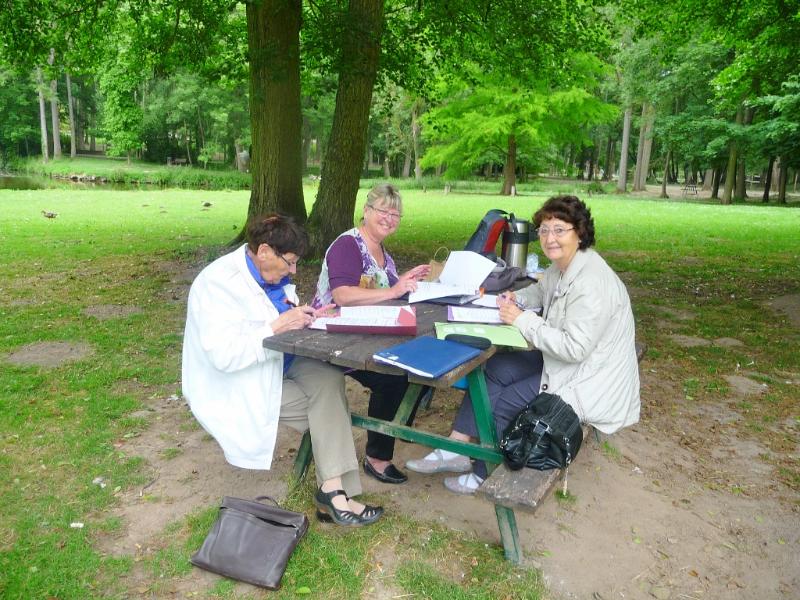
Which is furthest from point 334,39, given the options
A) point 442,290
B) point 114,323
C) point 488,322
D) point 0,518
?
point 0,518

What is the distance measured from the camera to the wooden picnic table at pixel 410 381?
2498 millimetres

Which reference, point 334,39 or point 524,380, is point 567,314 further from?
point 334,39

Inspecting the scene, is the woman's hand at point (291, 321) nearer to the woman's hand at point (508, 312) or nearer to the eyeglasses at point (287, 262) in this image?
the eyeglasses at point (287, 262)

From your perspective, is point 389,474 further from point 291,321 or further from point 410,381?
point 291,321

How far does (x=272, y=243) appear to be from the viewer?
9.29 ft

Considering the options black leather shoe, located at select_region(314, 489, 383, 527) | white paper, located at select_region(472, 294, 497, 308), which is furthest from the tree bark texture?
black leather shoe, located at select_region(314, 489, 383, 527)

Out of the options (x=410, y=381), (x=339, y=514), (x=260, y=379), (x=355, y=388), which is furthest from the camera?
(x=355, y=388)

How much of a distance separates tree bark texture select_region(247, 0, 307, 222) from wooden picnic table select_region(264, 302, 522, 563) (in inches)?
220

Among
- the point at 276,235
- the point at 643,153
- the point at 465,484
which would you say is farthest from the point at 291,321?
the point at 643,153

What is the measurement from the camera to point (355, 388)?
483 centimetres

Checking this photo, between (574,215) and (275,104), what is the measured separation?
20.8ft

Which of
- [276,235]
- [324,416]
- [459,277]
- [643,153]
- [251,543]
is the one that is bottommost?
[251,543]

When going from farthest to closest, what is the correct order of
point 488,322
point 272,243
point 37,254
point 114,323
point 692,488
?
point 37,254, point 114,323, point 692,488, point 488,322, point 272,243

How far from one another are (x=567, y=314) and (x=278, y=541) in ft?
5.32
